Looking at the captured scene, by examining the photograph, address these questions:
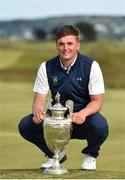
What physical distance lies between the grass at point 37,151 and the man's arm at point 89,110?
44 cm

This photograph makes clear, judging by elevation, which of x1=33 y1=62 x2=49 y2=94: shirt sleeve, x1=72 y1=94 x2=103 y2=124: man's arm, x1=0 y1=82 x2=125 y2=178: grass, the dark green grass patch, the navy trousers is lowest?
x1=0 y1=82 x2=125 y2=178: grass

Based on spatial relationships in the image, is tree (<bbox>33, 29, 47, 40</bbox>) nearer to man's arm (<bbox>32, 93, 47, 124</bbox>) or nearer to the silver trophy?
man's arm (<bbox>32, 93, 47, 124</bbox>)

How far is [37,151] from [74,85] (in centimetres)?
326

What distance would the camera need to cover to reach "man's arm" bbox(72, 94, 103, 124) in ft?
15.2

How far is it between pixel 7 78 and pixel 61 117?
20532mm

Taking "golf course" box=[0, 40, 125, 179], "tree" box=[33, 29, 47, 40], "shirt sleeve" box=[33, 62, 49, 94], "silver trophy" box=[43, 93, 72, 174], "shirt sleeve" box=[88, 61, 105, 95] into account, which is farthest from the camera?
"tree" box=[33, 29, 47, 40]

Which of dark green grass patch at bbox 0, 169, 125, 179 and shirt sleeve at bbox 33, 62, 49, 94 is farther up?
shirt sleeve at bbox 33, 62, 49, 94

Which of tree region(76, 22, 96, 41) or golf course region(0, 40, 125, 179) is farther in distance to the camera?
tree region(76, 22, 96, 41)

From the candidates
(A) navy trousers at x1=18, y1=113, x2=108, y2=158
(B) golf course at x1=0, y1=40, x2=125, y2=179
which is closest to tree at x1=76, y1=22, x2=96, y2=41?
(B) golf course at x1=0, y1=40, x2=125, y2=179

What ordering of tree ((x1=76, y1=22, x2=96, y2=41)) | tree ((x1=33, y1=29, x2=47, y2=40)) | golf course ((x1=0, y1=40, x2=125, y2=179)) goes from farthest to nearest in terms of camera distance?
tree ((x1=76, y1=22, x2=96, y2=41)), tree ((x1=33, y1=29, x2=47, y2=40)), golf course ((x1=0, y1=40, x2=125, y2=179))

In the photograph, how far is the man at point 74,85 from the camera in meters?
4.80

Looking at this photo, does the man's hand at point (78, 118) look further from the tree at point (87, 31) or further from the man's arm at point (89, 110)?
the tree at point (87, 31)

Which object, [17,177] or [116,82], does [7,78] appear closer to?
[116,82]

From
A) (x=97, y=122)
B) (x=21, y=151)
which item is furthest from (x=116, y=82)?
(x=97, y=122)
